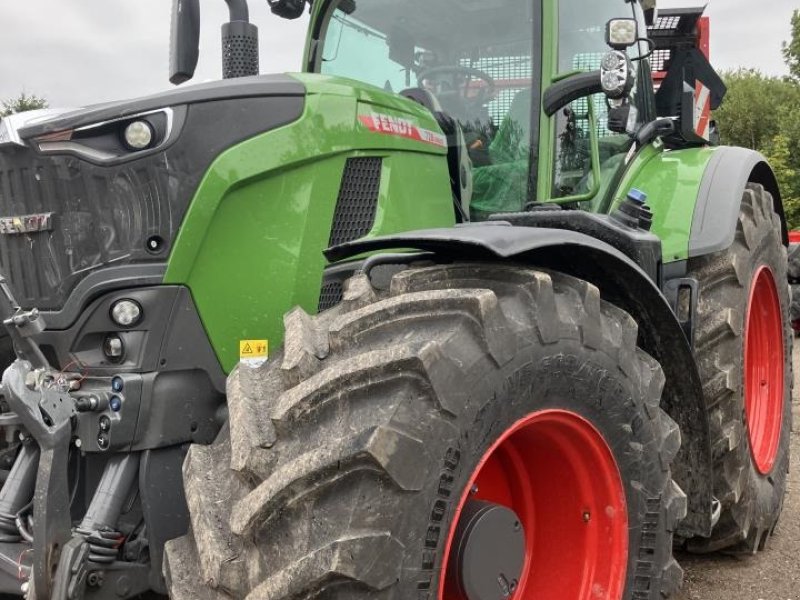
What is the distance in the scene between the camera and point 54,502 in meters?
1.91

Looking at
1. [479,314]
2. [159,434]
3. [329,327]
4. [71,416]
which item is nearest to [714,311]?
[479,314]

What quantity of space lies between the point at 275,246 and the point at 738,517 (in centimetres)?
221

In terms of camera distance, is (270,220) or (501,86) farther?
(501,86)

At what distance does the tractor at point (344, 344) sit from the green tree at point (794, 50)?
3259 centimetres

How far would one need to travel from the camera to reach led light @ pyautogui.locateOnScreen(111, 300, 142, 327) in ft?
6.75

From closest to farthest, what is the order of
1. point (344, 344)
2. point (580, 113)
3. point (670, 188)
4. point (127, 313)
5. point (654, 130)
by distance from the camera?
point (344, 344) < point (127, 313) < point (580, 113) < point (670, 188) < point (654, 130)

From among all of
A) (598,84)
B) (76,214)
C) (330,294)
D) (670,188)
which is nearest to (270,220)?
(330,294)

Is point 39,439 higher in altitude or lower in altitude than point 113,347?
lower

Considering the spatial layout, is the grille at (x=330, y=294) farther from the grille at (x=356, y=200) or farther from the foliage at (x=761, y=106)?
the foliage at (x=761, y=106)

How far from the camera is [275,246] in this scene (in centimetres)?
225

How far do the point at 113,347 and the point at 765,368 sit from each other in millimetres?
3126

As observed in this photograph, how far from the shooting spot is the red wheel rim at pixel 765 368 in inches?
148

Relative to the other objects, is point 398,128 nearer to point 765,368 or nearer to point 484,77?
point 484,77

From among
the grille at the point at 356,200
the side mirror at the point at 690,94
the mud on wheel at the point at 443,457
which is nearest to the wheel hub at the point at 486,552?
the mud on wheel at the point at 443,457
